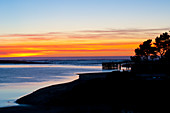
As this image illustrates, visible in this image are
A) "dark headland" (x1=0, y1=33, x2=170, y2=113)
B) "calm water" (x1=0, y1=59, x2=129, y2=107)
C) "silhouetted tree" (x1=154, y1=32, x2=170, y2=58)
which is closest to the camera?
"dark headland" (x1=0, y1=33, x2=170, y2=113)

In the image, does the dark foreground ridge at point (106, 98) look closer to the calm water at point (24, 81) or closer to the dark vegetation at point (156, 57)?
the calm water at point (24, 81)

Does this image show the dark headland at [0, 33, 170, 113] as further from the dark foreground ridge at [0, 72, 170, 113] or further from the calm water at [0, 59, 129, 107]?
the calm water at [0, 59, 129, 107]

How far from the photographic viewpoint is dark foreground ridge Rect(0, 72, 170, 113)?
2356 centimetres

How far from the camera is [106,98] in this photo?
2783 centimetres

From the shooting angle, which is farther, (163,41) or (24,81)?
(163,41)

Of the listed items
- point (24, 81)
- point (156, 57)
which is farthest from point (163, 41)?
point (24, 81)

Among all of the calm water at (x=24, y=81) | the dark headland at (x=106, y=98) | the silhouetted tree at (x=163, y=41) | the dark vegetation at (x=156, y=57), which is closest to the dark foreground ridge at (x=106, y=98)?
the dark headland at (x=106, y=98)

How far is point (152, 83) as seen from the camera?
29.7 meters

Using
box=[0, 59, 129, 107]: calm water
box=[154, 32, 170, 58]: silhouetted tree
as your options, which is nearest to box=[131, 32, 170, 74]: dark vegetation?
box=[154, 32, 170, 58]: silhouetted tree

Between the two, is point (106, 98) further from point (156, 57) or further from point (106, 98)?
point (156, 57)

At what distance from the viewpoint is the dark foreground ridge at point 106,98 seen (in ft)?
77.3

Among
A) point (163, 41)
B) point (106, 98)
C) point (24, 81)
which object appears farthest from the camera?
point (163, 41)

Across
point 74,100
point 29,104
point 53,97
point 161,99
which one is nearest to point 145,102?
point 161,99

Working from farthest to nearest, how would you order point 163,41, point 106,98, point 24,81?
1. point 163,41
2. point 24,81
3. point 106,98
